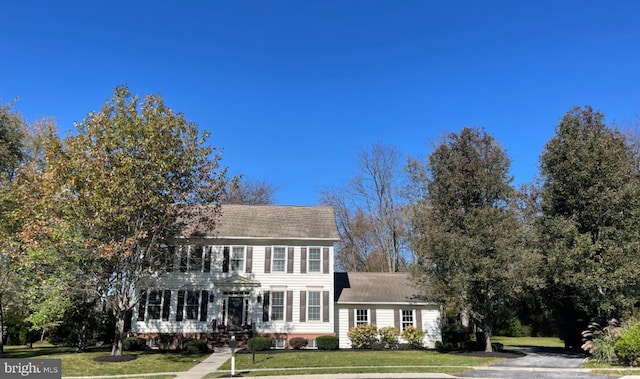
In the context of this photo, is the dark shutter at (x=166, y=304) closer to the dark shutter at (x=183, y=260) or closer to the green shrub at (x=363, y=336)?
the dark shutter at (x=183, y=260)

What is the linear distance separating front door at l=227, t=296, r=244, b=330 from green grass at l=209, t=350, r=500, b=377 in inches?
218

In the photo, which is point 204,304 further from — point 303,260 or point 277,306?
point 303,260

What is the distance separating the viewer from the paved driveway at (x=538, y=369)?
13.4 metres

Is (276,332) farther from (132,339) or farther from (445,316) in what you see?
(445,316)

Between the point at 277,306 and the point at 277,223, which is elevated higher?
the point at 277,223

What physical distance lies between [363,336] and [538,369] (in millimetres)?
10748

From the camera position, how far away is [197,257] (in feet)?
83.3

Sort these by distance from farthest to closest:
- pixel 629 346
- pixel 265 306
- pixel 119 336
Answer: pixel 265 306 → pixel 119 336 → pixel 629 346

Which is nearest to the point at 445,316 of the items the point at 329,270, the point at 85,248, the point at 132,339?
the point at 329,270

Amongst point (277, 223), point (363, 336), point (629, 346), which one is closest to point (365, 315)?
point (363, 336)

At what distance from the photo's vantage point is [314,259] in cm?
2577

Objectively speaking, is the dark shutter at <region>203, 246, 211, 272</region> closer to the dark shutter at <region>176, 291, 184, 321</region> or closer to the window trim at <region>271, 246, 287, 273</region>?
the dark shutter at <region>176, 291, 184, 321</region>

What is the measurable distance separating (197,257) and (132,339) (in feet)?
17.5

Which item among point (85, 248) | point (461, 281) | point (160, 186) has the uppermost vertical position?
point (160, 186)
